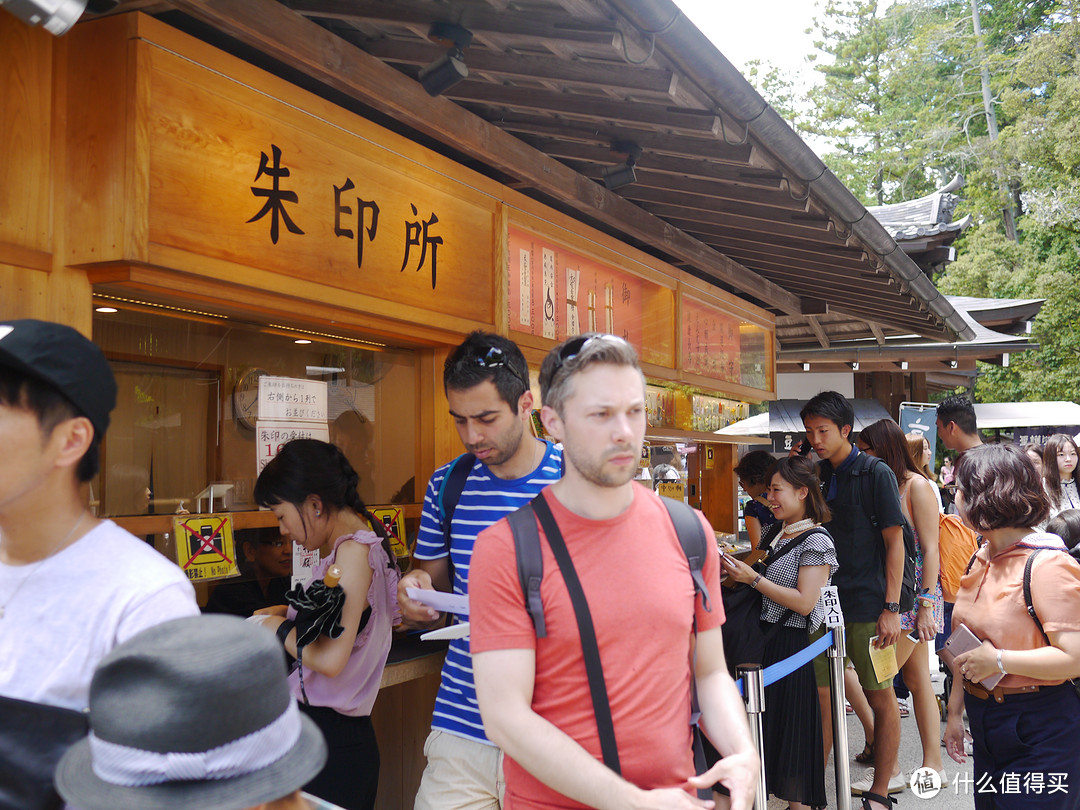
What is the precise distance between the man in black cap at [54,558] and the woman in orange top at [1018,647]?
2.79 meters

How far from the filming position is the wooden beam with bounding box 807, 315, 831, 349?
9.56m

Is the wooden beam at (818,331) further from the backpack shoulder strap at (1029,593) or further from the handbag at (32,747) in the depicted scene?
the handbag at (32,747)

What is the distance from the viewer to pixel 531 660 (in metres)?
1.84

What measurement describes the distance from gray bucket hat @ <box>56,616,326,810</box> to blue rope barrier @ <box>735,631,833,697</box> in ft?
8.27

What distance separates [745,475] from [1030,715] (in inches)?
137

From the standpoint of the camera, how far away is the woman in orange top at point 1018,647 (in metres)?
2.93

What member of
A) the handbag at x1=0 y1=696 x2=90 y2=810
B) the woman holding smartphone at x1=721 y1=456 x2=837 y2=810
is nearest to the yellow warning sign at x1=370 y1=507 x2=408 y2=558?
the woman holding smartphone at x1=721 y1=456 x2=837 y2=810

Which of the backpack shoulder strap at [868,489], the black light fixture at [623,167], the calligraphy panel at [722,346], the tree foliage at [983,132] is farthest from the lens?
the tree foliage at [983,132]

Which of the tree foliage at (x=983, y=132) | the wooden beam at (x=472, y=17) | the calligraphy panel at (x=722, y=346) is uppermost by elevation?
the tree foliage at (x=983, y=132)

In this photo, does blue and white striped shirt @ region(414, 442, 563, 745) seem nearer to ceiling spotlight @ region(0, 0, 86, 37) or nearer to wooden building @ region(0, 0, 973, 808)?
wooden building @ region(0, 0, 973, 808)

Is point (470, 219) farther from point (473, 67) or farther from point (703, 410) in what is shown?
point (703, 410)

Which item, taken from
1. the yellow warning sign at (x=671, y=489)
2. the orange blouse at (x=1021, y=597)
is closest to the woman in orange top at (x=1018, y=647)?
the orange blouse at (x=1021, y=597)

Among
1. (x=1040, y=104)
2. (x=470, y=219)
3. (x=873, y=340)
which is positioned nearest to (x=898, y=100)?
(x=1040, y=104)

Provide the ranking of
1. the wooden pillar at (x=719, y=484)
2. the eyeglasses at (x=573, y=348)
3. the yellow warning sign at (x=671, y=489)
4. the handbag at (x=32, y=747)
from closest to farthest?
the handbag at (x=32, y=747) < the eyeglasses at (x=573, y=348) < the yellow warning sign at (x=671, y=489) < the wooden pillar at (x=719, y=484)
